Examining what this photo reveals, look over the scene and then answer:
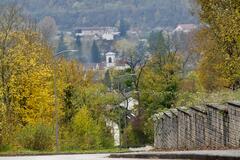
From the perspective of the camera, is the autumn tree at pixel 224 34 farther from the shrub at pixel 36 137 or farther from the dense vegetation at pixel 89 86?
the shrub at pixel 36 137

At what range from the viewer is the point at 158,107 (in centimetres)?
7006

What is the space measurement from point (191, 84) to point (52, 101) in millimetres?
33307

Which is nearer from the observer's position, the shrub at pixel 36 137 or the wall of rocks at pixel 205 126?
the wall of rocks at pixel 205 126

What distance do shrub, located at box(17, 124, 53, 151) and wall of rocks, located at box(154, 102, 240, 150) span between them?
7.26 meters

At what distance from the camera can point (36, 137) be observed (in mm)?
36562

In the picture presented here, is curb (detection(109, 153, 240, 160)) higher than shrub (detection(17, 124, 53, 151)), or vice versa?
curb (detection(109, 153, 240, 160))

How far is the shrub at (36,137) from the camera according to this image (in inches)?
1422

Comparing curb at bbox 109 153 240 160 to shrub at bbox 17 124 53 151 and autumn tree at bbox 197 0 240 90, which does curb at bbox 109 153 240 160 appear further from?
shrub at bbox 17 124 53 151

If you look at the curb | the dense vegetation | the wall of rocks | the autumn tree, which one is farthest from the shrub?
the curb

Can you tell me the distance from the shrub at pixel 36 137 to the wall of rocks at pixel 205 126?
7.26 meters

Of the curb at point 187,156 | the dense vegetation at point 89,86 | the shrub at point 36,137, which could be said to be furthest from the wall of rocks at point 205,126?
the shrub at point 36,137

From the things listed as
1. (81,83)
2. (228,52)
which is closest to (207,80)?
(228,52)

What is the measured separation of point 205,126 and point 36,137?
54.6 feet

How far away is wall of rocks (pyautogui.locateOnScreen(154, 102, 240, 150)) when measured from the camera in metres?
17.8
